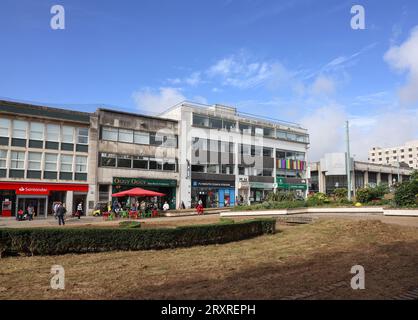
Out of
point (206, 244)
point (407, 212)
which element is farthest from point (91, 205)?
point (407, 212)

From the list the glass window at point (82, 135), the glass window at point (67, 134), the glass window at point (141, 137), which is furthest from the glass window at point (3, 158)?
the glass window at point (141, 137)

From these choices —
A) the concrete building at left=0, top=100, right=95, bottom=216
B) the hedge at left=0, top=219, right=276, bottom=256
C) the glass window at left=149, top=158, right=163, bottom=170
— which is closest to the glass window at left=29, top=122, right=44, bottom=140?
the concrete building at left=0, top=100, right=95, bottom=216

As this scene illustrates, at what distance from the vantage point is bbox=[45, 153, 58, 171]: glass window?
121ft

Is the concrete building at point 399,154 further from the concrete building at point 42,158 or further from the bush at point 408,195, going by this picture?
the concrete building at point 42,158

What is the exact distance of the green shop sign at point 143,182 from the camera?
40.9 metres

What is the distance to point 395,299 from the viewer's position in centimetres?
633

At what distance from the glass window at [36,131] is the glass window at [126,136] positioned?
860cm

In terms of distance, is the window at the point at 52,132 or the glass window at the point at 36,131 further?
the window at the point at 52,132

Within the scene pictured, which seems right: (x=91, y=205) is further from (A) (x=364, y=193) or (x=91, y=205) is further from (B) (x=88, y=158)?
(A) (x=364, y=193)

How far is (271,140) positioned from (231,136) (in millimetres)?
8442

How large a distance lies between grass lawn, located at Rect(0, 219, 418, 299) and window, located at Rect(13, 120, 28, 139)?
27.9 metres

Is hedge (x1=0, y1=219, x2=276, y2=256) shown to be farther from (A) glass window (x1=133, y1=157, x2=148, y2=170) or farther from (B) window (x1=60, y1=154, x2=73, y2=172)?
(A) glass window (x1=133, y1=157, x2=148, y2=170)

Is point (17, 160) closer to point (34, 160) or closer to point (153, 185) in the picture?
point (34, 160)

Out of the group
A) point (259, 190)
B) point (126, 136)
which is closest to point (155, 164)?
point (126, 136)
